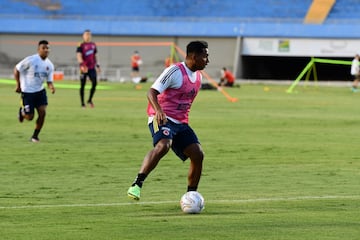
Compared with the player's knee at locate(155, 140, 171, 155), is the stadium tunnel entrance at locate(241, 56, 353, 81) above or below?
below

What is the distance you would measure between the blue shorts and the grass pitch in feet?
2.38

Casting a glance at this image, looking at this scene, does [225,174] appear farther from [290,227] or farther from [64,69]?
[64,69]

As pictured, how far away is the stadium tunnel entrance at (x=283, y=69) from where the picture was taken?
63250mm

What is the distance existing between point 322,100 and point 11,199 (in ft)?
90.7

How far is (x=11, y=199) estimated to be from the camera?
477 inches

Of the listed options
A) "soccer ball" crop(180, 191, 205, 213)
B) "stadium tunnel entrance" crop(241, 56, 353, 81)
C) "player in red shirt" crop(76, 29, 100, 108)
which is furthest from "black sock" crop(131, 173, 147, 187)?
"stadium tunnel entrance" crop(241, 56, 353, 81)

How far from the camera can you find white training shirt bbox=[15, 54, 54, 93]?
68.3ft

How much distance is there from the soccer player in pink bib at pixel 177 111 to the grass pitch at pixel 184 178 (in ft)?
1.74

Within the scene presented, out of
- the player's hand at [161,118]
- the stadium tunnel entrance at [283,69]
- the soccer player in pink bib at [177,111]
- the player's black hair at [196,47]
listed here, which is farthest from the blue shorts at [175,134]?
the stadium tunnel entrance at [283,69]

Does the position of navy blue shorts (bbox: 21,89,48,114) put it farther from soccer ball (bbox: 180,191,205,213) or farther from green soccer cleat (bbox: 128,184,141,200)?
soccer ball (bbox: 180,191,205,213)

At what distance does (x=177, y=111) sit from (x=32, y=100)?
388 inches

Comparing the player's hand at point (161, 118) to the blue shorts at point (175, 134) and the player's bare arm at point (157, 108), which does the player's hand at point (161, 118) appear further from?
the blue shorts at point (175, 134)

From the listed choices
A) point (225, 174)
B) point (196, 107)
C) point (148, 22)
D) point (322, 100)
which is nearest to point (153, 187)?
point (225, 174)

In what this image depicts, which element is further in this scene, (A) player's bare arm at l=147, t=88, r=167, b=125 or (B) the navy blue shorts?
(B) the navy blue shorts
